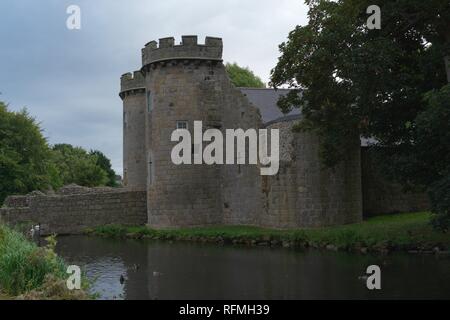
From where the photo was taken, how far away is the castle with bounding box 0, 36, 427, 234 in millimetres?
23703

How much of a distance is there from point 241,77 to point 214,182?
25.1 meters

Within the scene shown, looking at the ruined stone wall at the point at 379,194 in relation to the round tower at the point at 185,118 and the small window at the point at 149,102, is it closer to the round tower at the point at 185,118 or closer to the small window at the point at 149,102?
the round tower at the point at 185,118

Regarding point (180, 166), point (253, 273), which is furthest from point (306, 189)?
point (253, 273)

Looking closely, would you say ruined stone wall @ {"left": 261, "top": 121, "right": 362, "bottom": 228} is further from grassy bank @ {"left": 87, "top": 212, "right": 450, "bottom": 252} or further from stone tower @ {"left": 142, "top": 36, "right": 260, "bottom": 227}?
stone tower @ {"left": 142, "top": 36, "right": 260, "bottom": 227}

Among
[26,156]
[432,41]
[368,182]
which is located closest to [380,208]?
[368,182]

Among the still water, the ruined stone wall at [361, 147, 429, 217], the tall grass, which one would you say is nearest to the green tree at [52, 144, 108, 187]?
the ruined stone wall at [361, 147, 429, 217]

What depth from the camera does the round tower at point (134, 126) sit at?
3681 cm

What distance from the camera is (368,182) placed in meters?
27.3

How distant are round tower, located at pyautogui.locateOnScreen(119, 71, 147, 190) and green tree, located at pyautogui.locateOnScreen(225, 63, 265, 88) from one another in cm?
1325

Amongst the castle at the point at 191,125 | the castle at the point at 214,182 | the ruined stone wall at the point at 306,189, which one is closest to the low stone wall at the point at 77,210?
the castle at the point at 214,182

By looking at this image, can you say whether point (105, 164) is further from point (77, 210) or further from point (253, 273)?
point (253, 273)

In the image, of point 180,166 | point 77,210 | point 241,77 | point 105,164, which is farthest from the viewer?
point 105,164

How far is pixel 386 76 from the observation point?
16344mm

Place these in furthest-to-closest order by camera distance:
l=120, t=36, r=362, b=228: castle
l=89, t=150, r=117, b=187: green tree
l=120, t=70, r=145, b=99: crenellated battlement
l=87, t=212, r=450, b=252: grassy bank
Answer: l=89, t=150, r=117, b=187: green tree → l=120, t=70, r=145, b=99: crenellated battlement → l=120, t=36, r=362, b=228: castle → l=87, t=212, r=450, b=252: grassy bank
